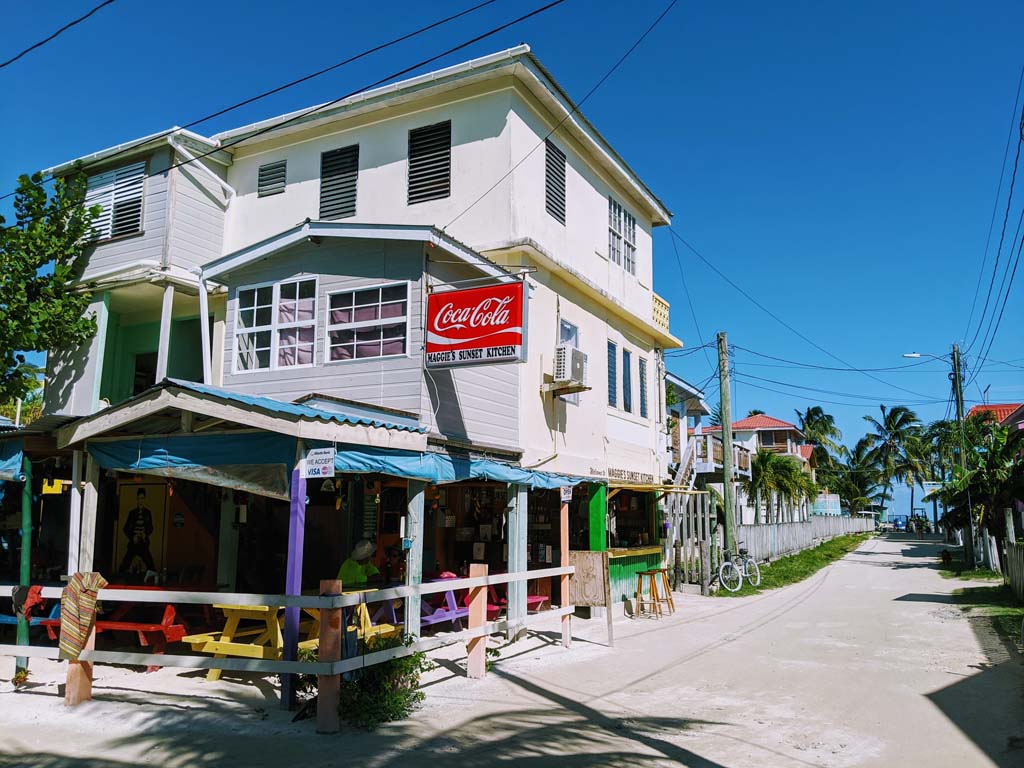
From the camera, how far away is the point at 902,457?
76.6 m

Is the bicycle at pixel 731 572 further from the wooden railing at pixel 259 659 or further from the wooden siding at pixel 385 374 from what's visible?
the wooden railing at pixel 259 659

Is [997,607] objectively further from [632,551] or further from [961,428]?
[961,428]

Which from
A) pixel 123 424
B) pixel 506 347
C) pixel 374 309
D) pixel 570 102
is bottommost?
pixel 123 424

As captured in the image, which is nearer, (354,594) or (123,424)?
(354,594)

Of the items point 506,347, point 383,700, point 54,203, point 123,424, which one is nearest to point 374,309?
point 506,347

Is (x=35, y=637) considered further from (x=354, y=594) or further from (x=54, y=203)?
(x=54, y=203)

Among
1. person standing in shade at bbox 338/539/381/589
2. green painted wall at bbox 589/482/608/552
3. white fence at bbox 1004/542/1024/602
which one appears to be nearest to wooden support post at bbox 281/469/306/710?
person standing in shade at bbox 338/539/381/589

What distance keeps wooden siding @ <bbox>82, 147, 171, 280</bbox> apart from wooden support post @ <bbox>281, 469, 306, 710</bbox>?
9.68m

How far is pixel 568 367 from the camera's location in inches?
630

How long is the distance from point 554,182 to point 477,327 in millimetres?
6283

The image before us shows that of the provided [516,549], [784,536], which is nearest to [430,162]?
[516,549]

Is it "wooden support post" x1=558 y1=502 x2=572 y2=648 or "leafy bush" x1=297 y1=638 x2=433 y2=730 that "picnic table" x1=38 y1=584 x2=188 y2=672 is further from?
"wooden support post" x1=558 y1=502 x2=572 y2=648

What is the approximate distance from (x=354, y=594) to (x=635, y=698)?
342cm

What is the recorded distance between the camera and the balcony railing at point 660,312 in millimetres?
22547
